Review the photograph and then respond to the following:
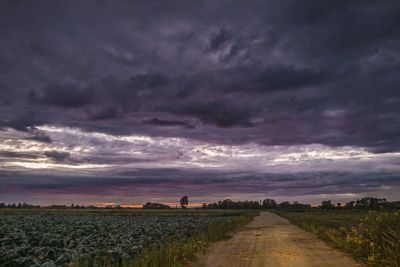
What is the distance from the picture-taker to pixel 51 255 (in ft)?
38.3

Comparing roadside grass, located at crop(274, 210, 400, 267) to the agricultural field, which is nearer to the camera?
the agricultural field

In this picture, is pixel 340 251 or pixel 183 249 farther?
pixel 340 251

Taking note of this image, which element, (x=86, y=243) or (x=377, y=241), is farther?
(x=86, y=243)

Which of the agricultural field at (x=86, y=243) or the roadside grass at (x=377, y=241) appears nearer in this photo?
the agricultural field at (x=86, y=243)

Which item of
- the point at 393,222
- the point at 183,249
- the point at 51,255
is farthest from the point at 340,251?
the point at 51,255

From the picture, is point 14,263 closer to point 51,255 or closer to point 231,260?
point 51,255

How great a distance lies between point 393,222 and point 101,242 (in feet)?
49.4

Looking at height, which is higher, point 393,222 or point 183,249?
point 393,222

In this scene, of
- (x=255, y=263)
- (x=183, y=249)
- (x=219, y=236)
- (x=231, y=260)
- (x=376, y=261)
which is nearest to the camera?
(x=376, y=261)

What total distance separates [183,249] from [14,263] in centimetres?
742

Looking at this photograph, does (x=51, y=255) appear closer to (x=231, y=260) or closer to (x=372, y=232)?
(x=231, y=260)

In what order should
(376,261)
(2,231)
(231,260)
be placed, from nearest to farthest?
(376,261) → (231,260) → (2,231)

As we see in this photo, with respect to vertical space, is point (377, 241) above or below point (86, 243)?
above

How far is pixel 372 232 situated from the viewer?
1322 cm
